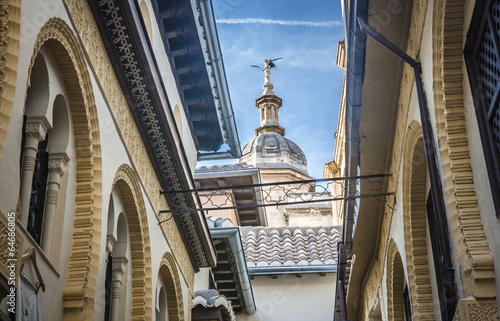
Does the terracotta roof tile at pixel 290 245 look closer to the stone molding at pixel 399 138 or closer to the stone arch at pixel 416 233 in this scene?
the stone molding at pixel 399 138

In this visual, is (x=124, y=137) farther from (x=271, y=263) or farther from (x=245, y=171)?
(x=245, y=171)

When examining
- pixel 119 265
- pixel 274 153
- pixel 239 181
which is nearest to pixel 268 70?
pixel 274 153

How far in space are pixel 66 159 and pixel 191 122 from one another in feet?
27.4

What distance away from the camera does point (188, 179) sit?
1255 cm

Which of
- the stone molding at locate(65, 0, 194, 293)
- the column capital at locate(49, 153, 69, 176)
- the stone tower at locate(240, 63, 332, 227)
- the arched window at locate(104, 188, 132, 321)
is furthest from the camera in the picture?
the stone tower at locate(240, 63, 332, 227)

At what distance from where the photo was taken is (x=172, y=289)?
13688 mm

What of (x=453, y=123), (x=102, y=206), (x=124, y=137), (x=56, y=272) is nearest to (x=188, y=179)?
(x=124, y=137)

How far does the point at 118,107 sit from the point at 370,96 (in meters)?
3.28

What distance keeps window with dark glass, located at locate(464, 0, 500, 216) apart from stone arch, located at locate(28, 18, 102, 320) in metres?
4.00

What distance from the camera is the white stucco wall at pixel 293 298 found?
2191 centimetres

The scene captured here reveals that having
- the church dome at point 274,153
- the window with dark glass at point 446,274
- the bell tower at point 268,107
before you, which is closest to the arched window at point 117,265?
the window with dark glass at point 446,274

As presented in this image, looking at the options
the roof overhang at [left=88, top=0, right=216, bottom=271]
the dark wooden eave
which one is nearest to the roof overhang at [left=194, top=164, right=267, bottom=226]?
the dark wooden eave

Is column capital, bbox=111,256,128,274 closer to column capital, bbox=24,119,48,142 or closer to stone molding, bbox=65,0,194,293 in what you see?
stone molding, bbox=65,0,194,293

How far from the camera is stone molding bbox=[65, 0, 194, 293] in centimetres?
834
